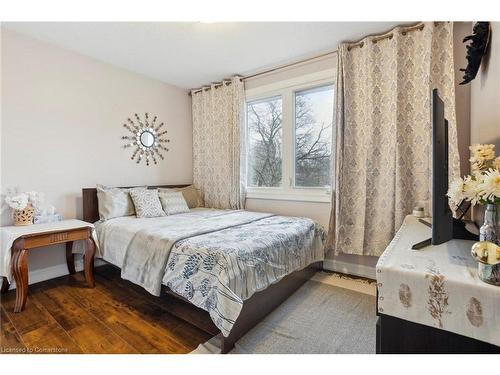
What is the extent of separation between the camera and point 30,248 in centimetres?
211

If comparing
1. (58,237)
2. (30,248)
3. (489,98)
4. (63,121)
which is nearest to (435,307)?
(489,98)

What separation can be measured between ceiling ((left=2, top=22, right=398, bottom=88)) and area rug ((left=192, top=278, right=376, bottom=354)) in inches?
100

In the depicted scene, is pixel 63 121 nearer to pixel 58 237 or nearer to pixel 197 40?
pixel 58 237

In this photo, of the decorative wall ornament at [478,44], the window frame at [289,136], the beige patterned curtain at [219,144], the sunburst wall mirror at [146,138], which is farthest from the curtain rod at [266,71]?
the decorative wall ornament at [478,44]

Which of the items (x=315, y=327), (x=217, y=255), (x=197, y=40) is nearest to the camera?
(x=217, y=255)

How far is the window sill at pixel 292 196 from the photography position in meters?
2.92

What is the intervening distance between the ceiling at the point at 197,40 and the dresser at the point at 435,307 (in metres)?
2.30

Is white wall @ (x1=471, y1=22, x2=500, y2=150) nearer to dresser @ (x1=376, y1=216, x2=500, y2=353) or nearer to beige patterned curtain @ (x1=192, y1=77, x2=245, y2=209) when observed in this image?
dresser @ (x1=376, y1=216, x2=500, y2=353)

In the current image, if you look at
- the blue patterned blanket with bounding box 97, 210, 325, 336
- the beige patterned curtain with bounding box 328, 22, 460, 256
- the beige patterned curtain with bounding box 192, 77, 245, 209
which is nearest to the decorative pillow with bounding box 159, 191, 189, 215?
the blue patterned blanket with bounding box 97, 210, 325, 336

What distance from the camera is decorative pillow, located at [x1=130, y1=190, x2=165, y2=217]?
9.50ft

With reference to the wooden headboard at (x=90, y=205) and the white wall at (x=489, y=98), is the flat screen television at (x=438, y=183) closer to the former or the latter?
the white wall at (x=489, y=98)

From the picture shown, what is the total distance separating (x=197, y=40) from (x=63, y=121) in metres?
1.73

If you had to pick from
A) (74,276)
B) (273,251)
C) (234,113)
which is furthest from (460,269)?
(74,276)
